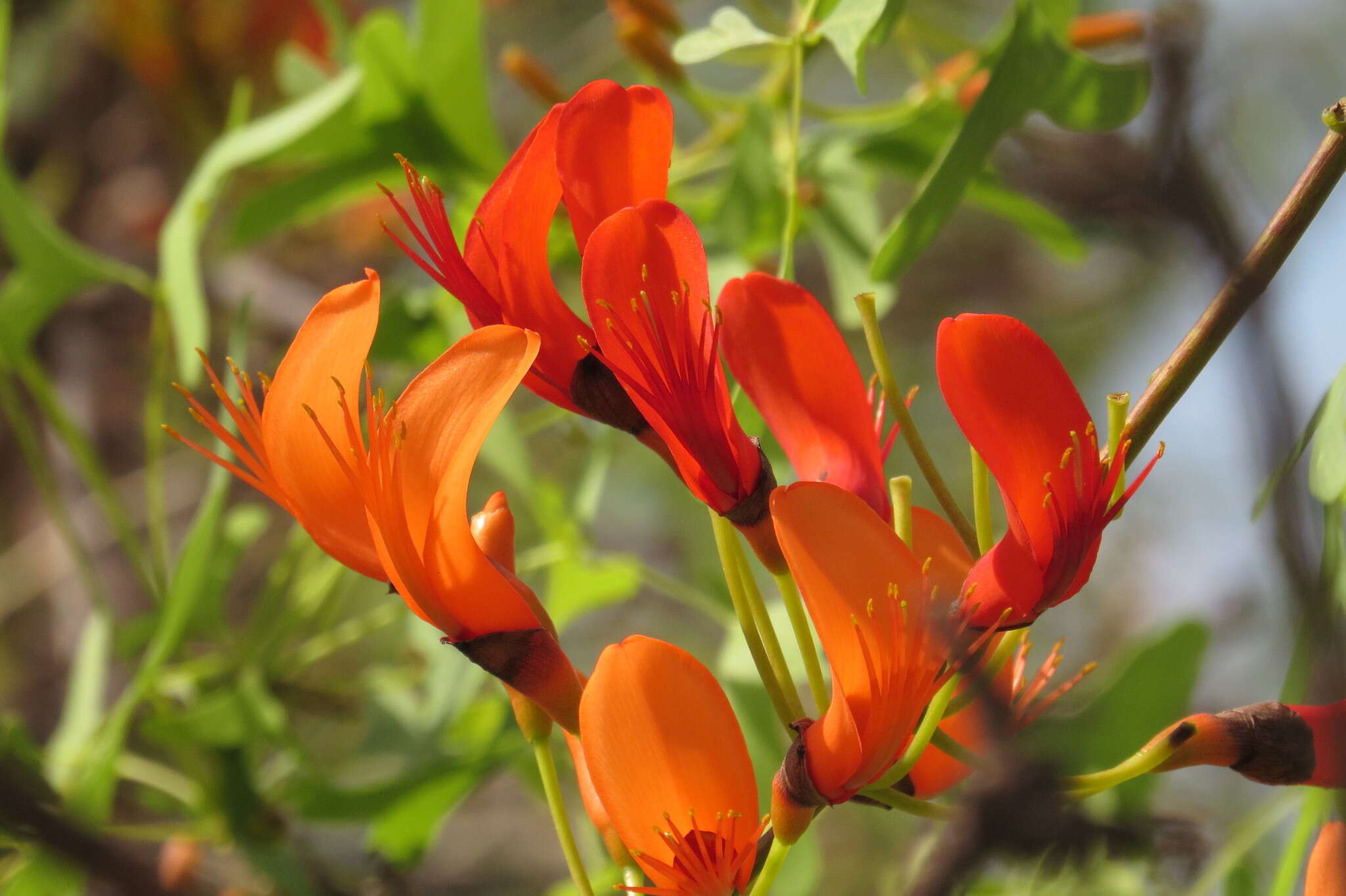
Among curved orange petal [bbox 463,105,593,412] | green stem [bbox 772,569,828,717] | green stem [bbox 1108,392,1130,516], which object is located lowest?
green stem [bbox 772,569,828,717]

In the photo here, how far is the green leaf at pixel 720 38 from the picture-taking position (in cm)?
48

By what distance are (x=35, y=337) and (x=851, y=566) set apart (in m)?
1.45

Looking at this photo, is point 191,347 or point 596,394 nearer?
point 596,394

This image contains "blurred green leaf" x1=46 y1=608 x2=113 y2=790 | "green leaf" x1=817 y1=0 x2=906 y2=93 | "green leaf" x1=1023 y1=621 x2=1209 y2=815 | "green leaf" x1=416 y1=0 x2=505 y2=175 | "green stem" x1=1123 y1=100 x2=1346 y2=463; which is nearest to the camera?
"green stem" x1=1123 y1=100 x2=1346 y2=463

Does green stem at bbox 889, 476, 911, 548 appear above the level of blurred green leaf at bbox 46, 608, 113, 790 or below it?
above

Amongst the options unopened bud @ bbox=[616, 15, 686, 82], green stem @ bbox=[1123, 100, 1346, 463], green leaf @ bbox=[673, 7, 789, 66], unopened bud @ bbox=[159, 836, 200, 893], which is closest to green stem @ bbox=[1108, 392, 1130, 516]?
green stem @ bbox=[1123, 100, 1346, 463]

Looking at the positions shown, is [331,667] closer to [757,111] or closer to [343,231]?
[343,231]

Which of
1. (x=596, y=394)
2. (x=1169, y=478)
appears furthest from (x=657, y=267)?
(x=1169, y=478)

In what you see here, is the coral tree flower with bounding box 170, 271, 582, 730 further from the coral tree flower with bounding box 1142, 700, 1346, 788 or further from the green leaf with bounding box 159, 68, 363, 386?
the green leaf with bounding box 159, 68, 363, 386

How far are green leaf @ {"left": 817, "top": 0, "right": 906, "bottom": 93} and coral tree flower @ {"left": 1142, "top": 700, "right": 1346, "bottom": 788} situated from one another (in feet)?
0.88

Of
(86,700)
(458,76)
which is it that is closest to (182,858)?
(86,700)

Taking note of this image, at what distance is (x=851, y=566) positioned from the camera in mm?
348

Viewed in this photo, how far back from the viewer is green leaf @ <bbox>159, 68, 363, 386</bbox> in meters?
0.74

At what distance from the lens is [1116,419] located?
0.36 meters
